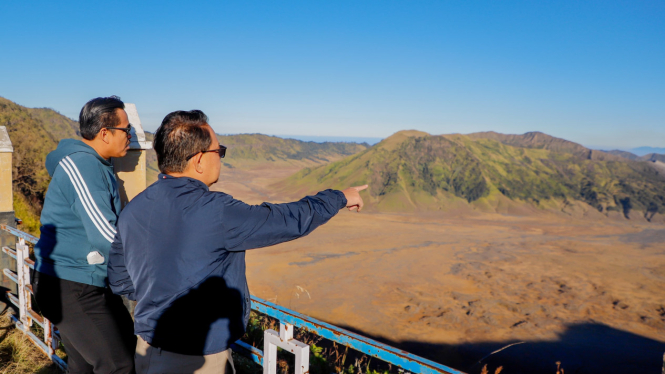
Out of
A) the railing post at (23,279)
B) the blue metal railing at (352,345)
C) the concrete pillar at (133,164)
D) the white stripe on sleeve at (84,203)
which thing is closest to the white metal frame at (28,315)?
the railing post at (23,279)

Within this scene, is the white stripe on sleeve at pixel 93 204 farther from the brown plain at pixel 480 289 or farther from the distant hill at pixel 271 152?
the distant hill at pixel 271 152

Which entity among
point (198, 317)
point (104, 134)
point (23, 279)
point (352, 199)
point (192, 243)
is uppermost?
point (104, 134)

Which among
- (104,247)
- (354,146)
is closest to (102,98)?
(104,247)

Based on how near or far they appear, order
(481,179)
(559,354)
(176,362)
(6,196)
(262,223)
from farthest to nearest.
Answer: (481,179) → (559,354) → (6,196) → (176,362) → (262,223)

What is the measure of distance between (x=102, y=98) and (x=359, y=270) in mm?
11624

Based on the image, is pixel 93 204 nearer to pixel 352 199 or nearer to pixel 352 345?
pixel 352 199

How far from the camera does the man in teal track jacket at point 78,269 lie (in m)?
1.60

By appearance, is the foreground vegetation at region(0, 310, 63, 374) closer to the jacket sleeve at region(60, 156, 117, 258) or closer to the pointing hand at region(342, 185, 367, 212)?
the jacket sleeve at region(60, 156, 117, 258)

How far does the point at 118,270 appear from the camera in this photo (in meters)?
1.47

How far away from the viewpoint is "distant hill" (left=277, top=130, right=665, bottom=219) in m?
26.6

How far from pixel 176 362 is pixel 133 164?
173cm

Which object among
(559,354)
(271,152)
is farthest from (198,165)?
(271,152)

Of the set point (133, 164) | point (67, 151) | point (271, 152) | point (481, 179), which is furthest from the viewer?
point (271, 152)

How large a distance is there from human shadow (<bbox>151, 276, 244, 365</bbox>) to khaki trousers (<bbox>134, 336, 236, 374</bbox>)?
2cm
